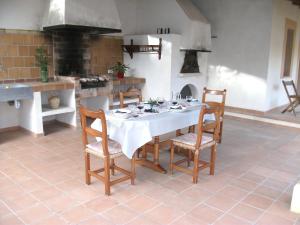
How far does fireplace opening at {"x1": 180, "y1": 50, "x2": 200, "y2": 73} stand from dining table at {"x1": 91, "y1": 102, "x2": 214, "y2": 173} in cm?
275

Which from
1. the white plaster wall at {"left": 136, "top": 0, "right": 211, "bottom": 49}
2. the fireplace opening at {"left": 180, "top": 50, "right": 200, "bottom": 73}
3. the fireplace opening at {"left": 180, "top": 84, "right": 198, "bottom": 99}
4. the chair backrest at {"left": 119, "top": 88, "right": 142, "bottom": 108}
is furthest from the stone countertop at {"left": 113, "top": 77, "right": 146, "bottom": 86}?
the chair backrest at {"left": 119, "top": 88, "right": 142, "bottom": 108}

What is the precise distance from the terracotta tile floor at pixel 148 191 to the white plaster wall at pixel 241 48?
2.25 metres

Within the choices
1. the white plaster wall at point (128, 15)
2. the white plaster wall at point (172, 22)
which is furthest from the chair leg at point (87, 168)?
the white plaster wall at point (128, 15)

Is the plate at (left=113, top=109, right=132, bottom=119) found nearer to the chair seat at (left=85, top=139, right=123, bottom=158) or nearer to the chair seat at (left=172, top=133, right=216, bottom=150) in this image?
the chair seat at (left=85, top=139, right=123, bottom=158)

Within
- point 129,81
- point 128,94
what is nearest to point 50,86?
point 128,94

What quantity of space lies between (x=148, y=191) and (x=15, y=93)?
2594mm


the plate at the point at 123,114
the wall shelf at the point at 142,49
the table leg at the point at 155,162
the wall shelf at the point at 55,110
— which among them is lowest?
the table leg at the point at 155,162

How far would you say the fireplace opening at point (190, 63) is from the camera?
6079mm

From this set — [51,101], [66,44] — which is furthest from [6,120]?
[66,44]

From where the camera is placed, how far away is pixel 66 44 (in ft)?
18.1

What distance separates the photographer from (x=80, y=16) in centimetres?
489

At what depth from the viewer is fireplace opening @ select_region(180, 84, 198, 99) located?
657 centimetres

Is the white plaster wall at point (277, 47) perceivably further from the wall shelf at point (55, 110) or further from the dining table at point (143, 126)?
the wall shelf at point (55, 110)

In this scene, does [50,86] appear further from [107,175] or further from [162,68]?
[107,175]
